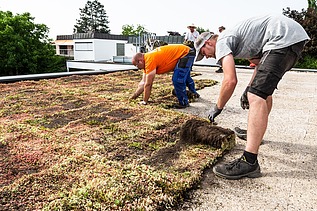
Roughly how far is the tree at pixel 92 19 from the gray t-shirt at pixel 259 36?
4579cm

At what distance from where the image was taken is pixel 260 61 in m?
1.65

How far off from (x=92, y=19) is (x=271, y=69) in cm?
4740

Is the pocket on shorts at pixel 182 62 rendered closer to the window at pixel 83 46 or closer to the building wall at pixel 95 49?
the building wall at pixel 95 49

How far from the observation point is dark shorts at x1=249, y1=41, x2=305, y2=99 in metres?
1.53

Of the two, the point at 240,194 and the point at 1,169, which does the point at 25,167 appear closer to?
the point at 1,169

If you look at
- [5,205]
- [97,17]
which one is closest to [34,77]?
[5,205]

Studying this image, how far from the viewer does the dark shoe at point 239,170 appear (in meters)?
1.59

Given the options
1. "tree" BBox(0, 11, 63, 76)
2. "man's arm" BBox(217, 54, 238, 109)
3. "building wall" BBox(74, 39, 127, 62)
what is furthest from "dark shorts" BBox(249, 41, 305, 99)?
"building wall" BBox(74, 39, 127, 62)

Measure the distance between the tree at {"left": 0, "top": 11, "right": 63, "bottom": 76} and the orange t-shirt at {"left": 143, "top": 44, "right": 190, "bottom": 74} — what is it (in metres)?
17.4

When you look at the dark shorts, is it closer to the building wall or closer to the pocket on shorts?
the pocket on shorts

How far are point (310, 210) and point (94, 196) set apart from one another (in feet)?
3.71

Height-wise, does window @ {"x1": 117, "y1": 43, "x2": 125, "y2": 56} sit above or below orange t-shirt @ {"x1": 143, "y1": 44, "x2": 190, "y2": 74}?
above

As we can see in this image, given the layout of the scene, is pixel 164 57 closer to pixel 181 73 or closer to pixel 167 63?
pixel 167 63

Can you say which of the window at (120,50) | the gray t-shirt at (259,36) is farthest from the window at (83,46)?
the gray t-shirt at (259,36)
